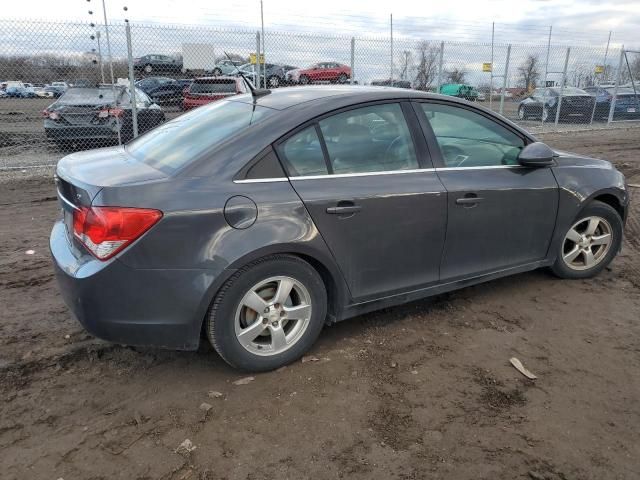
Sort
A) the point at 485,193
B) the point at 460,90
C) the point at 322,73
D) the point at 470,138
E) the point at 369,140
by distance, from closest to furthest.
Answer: the point at 369,140 → the point at 485,193 → the point at 470,138 → the point at 322,73 → the point at 460,90

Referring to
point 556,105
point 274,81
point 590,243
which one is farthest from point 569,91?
point 590,243

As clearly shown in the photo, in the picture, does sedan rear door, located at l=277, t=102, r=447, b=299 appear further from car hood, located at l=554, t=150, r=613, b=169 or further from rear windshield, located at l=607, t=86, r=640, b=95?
rear windshield, located at l=607, t=86, r=640, b=95

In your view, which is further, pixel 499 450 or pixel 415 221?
pixel 415 221

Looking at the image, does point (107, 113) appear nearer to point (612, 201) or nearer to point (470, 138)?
point (470, 138)

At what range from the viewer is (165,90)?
60.3 ft

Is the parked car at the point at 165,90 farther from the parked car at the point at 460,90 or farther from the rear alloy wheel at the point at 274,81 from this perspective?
the parked car at the point at 460,90

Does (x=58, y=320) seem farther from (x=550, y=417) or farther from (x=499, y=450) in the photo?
(x=550, y=417)

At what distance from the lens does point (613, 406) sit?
9.14ft

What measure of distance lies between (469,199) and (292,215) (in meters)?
1.31

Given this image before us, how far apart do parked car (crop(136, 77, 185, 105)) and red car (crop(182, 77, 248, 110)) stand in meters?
3.62

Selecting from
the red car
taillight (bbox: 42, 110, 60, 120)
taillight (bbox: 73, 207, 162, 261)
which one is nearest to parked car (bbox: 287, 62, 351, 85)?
the red car

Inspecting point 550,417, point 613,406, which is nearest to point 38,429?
point 550,417

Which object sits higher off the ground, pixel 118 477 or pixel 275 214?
pixel 275 214

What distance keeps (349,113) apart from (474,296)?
182 centimetres
